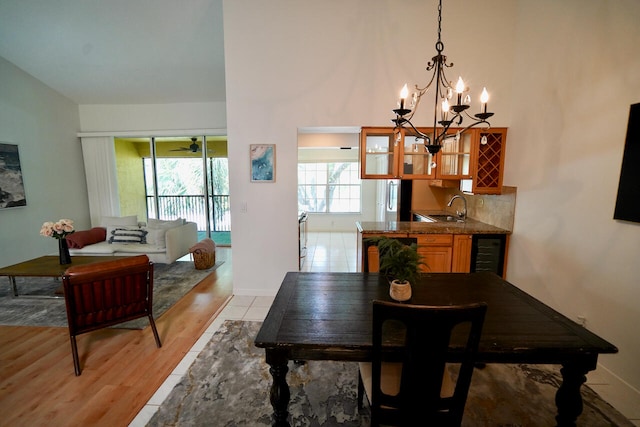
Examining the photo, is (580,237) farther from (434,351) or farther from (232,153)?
(232,153)

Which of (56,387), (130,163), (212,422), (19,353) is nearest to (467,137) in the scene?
(212,422)

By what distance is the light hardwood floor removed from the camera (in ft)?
5.98

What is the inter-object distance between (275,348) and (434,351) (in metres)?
0.72

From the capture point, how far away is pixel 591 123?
2.20 m

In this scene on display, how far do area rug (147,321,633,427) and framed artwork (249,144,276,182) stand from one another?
195 cm

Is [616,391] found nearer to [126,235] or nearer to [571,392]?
[571,392]

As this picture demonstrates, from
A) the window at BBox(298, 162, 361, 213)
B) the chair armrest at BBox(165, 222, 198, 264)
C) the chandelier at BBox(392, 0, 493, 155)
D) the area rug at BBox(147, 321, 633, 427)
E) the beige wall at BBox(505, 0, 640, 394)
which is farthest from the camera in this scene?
the window at BBox(298, 162, 361, 213)

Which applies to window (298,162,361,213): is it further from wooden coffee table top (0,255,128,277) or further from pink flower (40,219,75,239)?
pink flower (40,219,75,239)

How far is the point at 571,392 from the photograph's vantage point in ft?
4.56

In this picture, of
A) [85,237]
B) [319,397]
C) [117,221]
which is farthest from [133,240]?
[319,397]

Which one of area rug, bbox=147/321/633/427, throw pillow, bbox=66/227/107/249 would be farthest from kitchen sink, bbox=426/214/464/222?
throw pillow, bbox=66/227/107/249

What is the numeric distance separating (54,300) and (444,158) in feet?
16.8

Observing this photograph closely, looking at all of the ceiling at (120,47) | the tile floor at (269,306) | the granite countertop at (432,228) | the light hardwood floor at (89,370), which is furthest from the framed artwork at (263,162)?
the ceiling at (120,47)

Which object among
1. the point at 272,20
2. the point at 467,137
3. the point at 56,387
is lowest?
the point at 56,387
